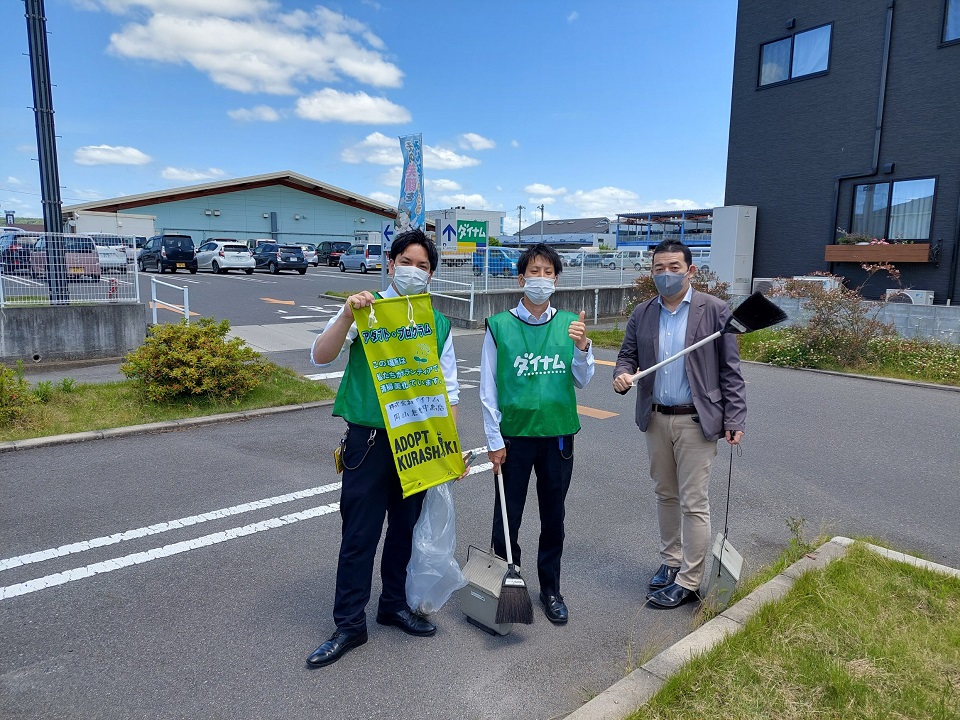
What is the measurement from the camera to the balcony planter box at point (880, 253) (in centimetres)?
1502

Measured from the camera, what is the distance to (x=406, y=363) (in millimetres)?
3109

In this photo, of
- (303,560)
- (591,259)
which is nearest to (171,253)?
(591,259)

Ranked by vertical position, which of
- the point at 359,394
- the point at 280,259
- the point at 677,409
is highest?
the point at 280,259

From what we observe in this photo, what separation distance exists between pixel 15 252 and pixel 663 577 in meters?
10.1

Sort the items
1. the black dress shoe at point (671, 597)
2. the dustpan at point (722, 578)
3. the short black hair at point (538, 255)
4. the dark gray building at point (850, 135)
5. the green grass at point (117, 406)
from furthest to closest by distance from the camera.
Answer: the dark gray building at point (850, 135) → the green grass at point (117, 406) → the black dress shoe at point (671, 597) → the dustpan at point (722, 578) → the short black hair at point (538, 255)

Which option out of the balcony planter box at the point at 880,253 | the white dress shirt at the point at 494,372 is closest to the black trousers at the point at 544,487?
the white dress shirt at the point at 494,372

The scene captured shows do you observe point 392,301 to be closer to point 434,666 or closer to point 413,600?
point 413,600

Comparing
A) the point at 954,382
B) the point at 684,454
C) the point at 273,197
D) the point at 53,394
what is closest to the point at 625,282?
the point at 954,382

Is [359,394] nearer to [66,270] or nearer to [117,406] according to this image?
[117,406]

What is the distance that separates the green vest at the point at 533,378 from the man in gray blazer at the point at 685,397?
1.23 ft

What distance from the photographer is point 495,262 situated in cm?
1627

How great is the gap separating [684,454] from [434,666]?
1.63 meters

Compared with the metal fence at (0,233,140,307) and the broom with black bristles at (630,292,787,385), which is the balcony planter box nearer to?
the broom with black bristles at (630,292,787,385)

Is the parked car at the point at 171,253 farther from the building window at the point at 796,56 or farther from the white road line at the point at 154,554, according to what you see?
the white road line at the point at 154,554
